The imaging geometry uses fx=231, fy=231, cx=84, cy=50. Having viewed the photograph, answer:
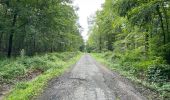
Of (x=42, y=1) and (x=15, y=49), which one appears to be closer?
(x=42, y=1)

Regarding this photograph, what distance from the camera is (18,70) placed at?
46.4 feet

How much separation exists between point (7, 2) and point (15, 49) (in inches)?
681

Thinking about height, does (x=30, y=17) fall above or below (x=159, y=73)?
above

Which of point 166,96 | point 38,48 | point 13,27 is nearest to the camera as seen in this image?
point 166,96

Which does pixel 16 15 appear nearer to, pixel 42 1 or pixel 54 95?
pixel 42 1

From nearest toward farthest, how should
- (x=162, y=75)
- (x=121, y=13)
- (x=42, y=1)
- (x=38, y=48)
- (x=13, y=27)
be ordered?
(x=162, y=75) < (x=121, y=13) < (x=13, y=27) < (x=42, y=1) < (x=38, y=48)

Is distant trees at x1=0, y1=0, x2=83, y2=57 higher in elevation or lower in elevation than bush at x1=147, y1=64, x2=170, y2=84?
higher

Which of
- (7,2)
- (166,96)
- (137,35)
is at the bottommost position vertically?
(166,96)

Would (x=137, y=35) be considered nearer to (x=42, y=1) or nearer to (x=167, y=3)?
(x=167, y=3)

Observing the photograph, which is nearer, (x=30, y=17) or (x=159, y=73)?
(x=159, y=73)

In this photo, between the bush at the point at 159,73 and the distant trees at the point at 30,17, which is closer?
the bush at the point at 159,73

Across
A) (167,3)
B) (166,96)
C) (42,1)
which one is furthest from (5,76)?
(42,1)

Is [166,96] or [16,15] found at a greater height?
[16,15]

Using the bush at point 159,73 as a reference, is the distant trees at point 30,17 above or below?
above
